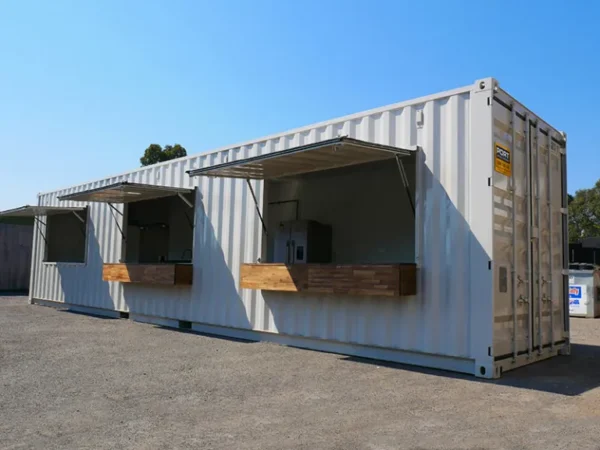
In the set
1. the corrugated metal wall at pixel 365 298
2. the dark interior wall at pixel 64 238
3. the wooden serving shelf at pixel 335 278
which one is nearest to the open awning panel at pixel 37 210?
the dark interior wall at pixel 64 238

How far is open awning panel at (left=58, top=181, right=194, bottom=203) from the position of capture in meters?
10.4

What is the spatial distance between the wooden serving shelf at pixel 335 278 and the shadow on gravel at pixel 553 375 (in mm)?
984

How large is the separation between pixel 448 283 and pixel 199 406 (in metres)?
3.38

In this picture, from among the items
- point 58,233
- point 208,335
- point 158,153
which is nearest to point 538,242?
point 208,335

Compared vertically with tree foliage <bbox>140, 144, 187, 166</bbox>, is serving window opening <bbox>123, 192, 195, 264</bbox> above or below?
below

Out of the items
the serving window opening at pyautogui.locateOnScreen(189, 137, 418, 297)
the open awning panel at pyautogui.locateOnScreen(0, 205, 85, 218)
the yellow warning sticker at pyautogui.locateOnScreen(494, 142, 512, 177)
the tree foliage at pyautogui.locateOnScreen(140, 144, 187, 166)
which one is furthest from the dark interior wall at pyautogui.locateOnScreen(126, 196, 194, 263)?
the tree foliage at pyautogui.locateOnScreen(140, 144, 187, 166)

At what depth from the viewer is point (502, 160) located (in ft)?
22.1

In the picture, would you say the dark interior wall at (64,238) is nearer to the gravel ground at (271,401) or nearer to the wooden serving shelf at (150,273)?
the wooden serving shelf at (150,273)

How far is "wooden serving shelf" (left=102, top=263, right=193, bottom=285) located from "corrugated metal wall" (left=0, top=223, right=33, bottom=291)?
11516 mm

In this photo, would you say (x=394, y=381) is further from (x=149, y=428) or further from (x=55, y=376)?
(x=55, y=376)

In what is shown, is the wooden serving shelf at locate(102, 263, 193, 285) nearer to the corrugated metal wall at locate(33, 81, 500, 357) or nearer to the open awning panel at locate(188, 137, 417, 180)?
the corrugated metal wall at locate(33, 81, 500, 357)

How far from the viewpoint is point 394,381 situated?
6152 mm

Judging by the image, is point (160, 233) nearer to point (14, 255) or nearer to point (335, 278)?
point (335, 278)

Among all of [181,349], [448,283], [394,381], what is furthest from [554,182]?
[181,349]
